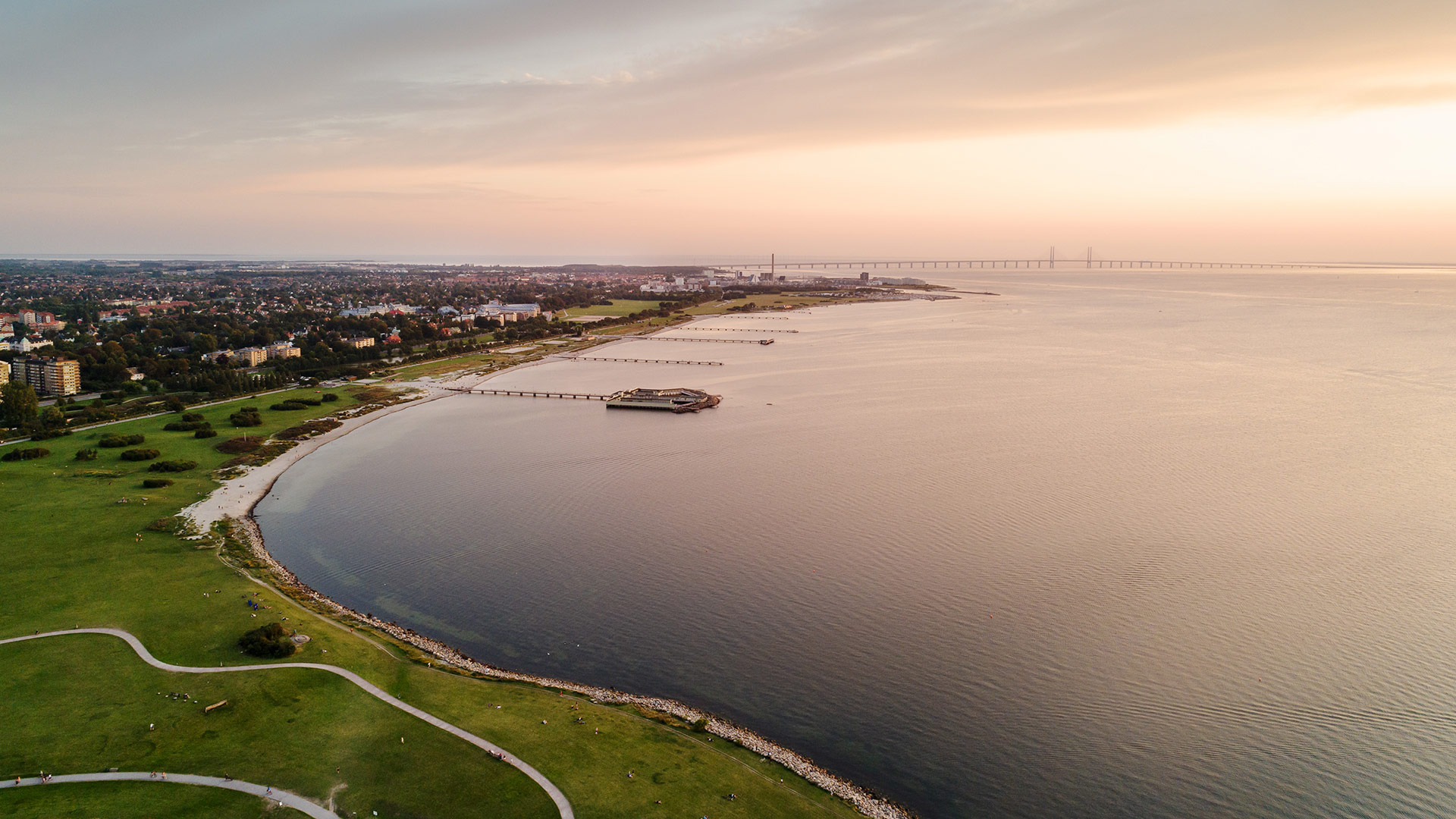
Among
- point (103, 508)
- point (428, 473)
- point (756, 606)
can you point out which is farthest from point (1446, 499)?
point (103, 508)

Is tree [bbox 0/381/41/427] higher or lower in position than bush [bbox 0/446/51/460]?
higher

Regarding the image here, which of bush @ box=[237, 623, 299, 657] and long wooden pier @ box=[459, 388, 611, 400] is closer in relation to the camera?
bush @ box=[237, 623, 299, 657]

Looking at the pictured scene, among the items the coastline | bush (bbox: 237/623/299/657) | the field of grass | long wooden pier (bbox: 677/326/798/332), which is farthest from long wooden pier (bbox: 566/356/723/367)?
bush (bbox: 237/623/299/657)

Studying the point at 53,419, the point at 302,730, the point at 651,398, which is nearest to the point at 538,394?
the point at 651,398

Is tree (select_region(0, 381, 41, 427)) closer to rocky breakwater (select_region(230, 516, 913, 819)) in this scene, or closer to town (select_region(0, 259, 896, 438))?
town (select_region(0, 259, 896, 438))

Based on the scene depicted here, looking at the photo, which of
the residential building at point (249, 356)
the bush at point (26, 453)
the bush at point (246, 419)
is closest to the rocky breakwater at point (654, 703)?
the bush at point (26, 453)

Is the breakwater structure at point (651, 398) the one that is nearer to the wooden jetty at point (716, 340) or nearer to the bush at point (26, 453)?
the bush at point (26, 453)

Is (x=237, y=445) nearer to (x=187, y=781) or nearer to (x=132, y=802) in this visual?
(x=187, y=781)
